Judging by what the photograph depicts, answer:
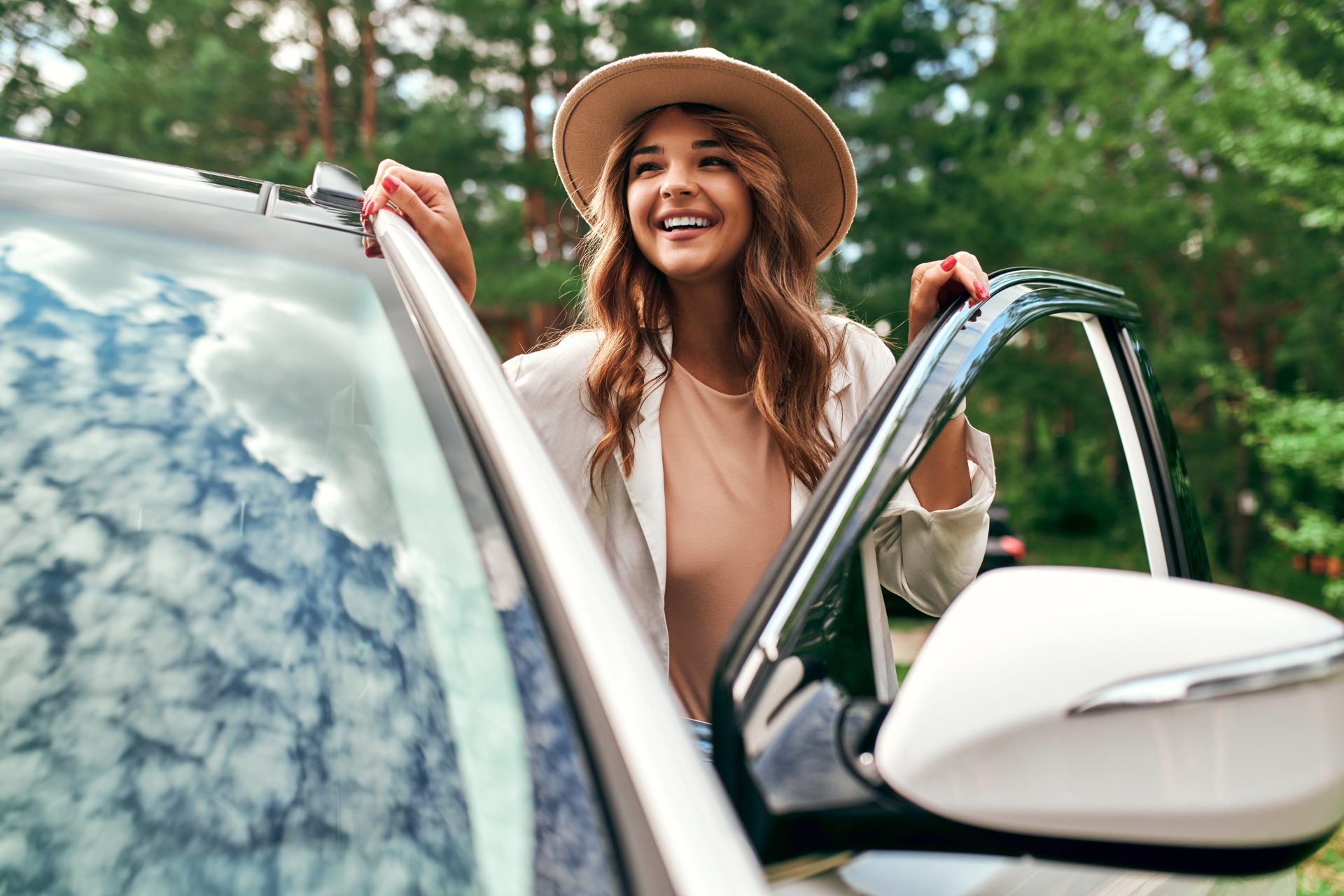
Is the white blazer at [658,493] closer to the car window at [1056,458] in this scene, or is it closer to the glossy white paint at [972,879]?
the glossy white paint at [972,879]

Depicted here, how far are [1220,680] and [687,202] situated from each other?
1.41 m

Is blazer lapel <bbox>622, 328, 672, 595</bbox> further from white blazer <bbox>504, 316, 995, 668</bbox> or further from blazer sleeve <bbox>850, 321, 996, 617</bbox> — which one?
blazer sleeve <bbox>850, 321, 996, 617</bbox>

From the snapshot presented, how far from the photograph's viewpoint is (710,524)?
1.62 metres

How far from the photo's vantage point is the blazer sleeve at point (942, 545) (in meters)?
1.38

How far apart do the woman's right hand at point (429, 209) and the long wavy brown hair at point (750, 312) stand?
0.33 metres

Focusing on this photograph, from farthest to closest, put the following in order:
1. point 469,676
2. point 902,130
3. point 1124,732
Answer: point 902,130 < point 469,676 < point 1124,732

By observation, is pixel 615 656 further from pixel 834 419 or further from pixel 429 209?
pixel 834 419

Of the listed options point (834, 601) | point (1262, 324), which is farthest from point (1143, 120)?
point (834, 601)

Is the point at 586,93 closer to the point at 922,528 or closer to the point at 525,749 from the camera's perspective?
the point at 922,528

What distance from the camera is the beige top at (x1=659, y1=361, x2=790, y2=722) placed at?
1574 mm

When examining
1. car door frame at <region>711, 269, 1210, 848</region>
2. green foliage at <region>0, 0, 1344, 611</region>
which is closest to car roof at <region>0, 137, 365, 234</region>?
car door frame at <region>711, 269, 1210, 848</region>

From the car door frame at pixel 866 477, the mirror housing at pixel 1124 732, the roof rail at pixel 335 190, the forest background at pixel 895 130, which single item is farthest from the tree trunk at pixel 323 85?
the mirror housing at pixel 1124 732

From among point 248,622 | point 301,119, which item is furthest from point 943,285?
point 301,119

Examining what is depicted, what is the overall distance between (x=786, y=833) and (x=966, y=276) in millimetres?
759
